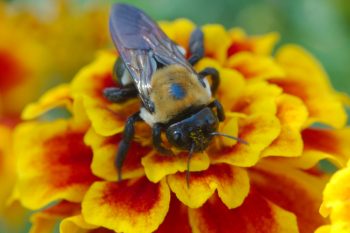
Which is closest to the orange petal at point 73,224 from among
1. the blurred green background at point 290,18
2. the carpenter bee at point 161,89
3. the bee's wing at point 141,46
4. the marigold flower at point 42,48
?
the carpenter bee at point 161,89

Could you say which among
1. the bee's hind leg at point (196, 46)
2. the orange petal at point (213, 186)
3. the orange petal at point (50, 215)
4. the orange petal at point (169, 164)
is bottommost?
the orange petal at point (50, 215)

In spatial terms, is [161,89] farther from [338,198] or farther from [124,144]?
[338,198]

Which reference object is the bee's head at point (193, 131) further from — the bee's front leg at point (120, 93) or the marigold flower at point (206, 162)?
the bee's front leg at point (120, 93)

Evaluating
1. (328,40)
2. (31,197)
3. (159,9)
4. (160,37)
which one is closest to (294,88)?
(160,37)

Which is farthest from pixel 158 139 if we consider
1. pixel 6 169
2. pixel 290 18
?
pixel 290 18

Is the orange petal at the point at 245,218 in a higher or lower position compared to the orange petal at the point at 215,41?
lower

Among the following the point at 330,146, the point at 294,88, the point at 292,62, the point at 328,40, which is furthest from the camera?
the point at 328,40

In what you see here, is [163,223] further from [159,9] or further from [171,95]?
[159,9]
